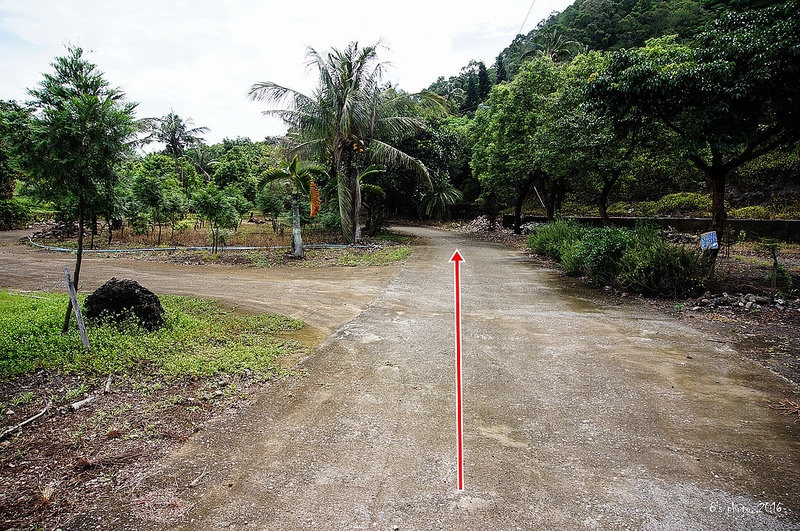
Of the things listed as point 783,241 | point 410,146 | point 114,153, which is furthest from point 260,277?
point 783,241

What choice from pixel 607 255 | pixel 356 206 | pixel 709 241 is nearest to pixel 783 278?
pixel 709 241

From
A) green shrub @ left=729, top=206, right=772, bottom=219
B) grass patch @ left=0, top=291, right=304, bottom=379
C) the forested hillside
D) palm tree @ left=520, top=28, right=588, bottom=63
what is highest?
palm tree @ left=520, top=28, right=588, bottom=63

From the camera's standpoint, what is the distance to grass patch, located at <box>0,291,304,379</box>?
4387 millimetres

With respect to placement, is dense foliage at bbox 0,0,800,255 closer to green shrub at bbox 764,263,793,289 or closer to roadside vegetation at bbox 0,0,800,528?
roadside vegetation at bbox 0,0,800,528

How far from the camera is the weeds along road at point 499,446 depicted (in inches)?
97.6

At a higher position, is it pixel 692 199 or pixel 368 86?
pixel 368 86

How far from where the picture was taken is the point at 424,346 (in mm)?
5457

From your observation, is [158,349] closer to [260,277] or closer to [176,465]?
[176,465]

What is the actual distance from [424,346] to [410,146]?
16.3 m

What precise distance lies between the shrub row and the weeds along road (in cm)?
236

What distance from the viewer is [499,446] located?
3.18 m

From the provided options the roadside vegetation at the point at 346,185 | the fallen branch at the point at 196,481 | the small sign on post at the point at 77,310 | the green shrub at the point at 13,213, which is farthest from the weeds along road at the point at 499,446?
the green shrub at the point at 13,213

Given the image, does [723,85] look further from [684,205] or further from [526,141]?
[684,205]

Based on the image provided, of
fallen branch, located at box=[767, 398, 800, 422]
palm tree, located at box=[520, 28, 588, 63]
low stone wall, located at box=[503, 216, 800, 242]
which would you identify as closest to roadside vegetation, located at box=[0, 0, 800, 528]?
low stone wall, located at box=[503, 216, 800, 242]
